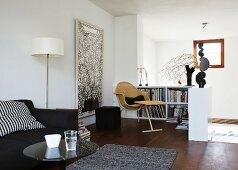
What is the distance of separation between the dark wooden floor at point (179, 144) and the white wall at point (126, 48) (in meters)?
1.34

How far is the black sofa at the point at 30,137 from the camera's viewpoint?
2.16 m

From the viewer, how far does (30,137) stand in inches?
99.4

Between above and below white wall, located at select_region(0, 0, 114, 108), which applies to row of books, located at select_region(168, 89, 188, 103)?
below

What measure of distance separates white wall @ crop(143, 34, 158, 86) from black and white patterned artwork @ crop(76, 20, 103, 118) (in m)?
3.28

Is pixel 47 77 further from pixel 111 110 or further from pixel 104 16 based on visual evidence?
pixel 104 16

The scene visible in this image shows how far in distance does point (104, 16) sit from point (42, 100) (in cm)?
276

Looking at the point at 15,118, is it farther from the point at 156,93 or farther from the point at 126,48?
the point at 126,48

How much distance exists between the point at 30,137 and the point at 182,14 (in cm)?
476

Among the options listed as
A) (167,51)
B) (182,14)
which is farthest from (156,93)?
(167,51)

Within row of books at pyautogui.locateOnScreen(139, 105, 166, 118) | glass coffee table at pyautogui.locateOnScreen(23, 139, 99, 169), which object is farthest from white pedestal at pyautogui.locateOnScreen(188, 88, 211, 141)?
glass coffee table at pyautogui.locateOnScreen(23, 139, 99, 169)

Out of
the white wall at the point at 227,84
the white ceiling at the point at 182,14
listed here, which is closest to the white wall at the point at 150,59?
the white ceiling at the point at 182,14

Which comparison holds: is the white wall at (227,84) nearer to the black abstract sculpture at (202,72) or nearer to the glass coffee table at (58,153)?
the black abstract sculpture at (202,72)

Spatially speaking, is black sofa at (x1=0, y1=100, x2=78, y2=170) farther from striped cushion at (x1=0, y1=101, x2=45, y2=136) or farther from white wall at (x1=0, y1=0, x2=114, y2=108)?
white wall at (x1=0, y1=0, x2=114, y2=108)

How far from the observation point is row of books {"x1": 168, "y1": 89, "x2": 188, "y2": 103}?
5.77m
